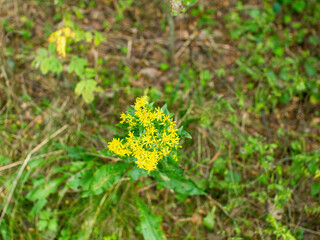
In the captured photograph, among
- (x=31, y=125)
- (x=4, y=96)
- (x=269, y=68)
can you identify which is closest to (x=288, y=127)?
(x=269, y=68)

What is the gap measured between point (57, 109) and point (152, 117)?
1955mm

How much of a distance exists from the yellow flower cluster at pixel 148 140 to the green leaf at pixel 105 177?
1.90 feet

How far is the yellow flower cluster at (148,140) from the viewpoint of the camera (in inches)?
74.0

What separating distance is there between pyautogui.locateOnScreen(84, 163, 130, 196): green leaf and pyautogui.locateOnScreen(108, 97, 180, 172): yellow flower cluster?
579 mm

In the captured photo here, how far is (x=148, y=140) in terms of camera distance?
1.90m

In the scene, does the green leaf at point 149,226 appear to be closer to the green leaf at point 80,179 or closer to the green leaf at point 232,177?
the green leaf at point 80,179

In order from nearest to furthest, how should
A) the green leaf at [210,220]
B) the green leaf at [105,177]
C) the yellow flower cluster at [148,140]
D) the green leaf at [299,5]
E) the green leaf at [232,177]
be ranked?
the yellow flower cluster at [148,140] → the green leaf at [105,177] → the green leaf at [210,220] → the green leaf at [232,177] → the green leaf at [299,5]

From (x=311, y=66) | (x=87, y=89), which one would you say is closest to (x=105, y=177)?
(x=87, y=89)

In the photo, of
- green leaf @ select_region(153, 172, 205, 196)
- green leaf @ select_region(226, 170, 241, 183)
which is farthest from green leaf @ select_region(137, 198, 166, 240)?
green leaf @ select_region(226, 170, 241, 183)

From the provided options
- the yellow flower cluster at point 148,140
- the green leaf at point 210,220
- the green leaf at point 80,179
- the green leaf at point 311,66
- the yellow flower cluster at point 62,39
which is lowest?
the green leaf at point 210,220

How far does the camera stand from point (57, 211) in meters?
3.02

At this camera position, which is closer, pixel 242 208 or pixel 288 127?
pixel 242 208

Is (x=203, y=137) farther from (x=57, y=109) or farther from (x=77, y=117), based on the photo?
(x=57, y=109)

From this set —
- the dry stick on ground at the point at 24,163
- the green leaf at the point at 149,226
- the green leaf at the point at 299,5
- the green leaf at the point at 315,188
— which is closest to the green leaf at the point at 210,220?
the green leaf at the point at 149,226
